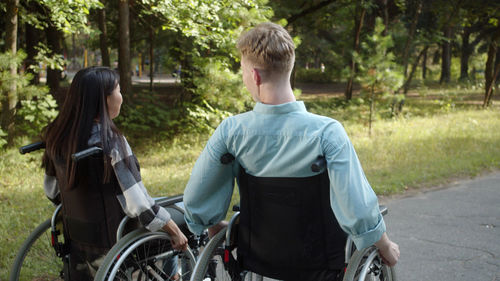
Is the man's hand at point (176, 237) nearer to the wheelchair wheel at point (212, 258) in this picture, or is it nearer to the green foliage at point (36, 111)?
the wheelchair wheel at point (212, 258)

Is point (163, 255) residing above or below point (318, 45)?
below

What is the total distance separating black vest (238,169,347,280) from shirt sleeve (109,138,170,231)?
0.59 m

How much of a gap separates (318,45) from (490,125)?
50.3 ft

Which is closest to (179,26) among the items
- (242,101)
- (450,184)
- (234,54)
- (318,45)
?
(234,54)

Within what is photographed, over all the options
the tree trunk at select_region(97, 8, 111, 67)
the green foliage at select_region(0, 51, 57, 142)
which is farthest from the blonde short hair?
the tree trunk at select_region(97, 8, 111, 67)

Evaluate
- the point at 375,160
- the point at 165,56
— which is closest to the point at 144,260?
the point at 375,160

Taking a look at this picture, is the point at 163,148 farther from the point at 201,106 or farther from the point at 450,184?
the point at 450,184

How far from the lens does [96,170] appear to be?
257 centimetres

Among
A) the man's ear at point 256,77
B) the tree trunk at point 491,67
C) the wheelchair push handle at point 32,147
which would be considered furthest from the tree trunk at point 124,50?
the tree trunk at point 491,67

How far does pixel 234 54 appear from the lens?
9258 millimetres

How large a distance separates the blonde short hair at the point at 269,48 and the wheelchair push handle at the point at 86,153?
99cm

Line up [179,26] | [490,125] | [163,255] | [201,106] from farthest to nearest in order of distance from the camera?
[490,125], [201,106], [179,26], [163,255]

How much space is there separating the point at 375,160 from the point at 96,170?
747 centimetres

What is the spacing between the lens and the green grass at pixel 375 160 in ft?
19.8
